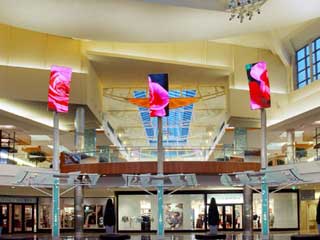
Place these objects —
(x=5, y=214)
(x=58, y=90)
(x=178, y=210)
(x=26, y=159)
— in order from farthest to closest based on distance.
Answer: (x=178, y=210)
(x=5, y=214)
(x=26, y=159)
(x=58, y=90)

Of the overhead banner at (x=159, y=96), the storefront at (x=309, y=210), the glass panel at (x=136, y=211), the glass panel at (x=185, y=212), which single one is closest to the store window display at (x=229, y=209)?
the glass panel at (x=185, y=212)

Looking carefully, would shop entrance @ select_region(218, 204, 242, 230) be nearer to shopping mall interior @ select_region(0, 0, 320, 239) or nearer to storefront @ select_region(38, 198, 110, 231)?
shopping mall interior @ select_region(0, 0, 320, 239)

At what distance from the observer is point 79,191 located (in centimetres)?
3033

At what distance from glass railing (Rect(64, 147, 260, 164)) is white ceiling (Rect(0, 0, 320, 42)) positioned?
5802 millimetres

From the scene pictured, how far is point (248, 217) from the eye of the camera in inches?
1221

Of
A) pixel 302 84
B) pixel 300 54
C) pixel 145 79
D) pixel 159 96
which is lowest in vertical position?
pixel 159 96

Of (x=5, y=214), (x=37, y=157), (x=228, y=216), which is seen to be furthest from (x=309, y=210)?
(x=5, y=214)

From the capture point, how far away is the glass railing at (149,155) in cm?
2833

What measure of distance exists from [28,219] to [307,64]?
20.9m

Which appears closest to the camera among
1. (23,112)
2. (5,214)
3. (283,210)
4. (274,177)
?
(274,177)

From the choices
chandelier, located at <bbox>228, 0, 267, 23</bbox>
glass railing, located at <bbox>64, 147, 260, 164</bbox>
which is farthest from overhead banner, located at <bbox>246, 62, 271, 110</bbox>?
glass railing, located at <bbox>64, 147, 260, 164</bbox>

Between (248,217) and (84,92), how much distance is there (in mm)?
11493

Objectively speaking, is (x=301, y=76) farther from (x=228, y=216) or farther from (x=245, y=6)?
(x=245, y=6)

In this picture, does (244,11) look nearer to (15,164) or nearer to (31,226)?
(15,164)
